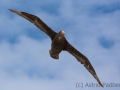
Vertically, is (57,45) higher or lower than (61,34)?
lower

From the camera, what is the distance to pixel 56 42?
35.6m

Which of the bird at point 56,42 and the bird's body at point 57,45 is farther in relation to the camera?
the bird at point 56,42

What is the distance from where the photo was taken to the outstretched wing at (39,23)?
36.4m

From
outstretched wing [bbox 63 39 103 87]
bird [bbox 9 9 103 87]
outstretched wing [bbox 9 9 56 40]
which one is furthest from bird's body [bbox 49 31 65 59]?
outstretched wing [bbox 63 39 103 87]

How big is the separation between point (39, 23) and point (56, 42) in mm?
2689

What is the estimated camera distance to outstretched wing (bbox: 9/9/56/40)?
3644 cm

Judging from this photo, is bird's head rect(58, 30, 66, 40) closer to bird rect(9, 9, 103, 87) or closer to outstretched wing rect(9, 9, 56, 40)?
bird rect(9, 9, 103, 87)

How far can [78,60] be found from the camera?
3928 cm

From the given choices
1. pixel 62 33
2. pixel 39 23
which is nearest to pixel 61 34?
pixel 62 33

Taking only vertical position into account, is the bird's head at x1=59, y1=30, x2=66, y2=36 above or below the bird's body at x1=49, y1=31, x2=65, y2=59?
above

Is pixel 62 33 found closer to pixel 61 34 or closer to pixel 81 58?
pixel 61 34

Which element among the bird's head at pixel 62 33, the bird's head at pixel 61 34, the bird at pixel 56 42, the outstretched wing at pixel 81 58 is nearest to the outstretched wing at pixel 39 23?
the bird at pixel 56 42

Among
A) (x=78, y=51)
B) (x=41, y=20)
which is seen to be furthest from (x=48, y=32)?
(x=78, y=51)

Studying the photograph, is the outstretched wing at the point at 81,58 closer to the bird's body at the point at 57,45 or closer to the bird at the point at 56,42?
the bird at the point at 56,42
